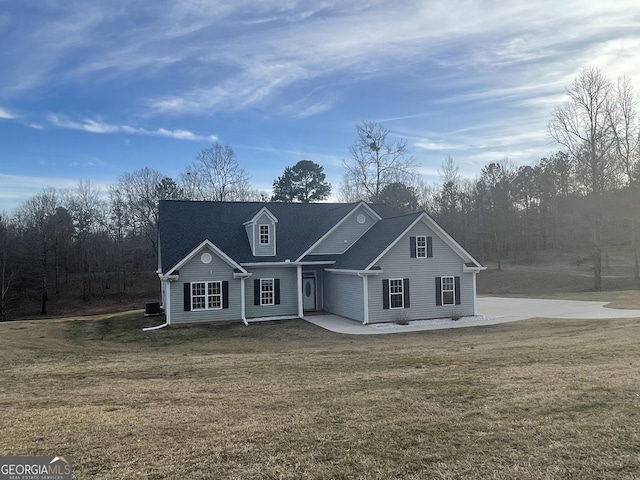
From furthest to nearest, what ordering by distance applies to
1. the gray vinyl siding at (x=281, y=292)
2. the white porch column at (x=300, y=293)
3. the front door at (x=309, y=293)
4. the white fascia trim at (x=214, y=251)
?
the front door at (x=309, y=293) → the white porch column at (x=300, y=293) → the gray vinyl siding at (x=281, y=292) → the white fascia trim at (x=214, y=251)

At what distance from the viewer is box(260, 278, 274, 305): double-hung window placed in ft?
73.7

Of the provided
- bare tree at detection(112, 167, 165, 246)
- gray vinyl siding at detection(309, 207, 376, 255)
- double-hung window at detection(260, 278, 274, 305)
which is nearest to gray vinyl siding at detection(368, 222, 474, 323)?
gray vinyl siding at detection(309, 207, 376, 255)

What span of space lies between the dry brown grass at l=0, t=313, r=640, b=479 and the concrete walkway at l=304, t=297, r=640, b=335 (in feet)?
18.5

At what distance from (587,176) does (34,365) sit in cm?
3899

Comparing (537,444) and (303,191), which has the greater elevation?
(303,191)

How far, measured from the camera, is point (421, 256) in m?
21.2

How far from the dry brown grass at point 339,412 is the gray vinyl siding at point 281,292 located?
8.87m

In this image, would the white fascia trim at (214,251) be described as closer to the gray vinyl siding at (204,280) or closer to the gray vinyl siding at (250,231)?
the gray vinyl siding at (204,280)

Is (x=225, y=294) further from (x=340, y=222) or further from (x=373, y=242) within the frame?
(x=373, y=242)

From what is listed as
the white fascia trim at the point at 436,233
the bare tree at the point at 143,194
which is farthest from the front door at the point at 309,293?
the bare tree at the point at 143,194

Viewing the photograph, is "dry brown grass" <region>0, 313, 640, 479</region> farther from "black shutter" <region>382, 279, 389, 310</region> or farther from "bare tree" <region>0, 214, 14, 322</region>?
"bare tree" <region>0, 214, 14, 322</region>

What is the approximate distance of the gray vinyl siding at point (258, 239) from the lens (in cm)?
2300

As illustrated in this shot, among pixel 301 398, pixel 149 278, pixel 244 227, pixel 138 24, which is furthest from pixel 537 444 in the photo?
pixel 149 278

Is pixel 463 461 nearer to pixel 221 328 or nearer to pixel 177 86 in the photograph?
pixel 221 328
